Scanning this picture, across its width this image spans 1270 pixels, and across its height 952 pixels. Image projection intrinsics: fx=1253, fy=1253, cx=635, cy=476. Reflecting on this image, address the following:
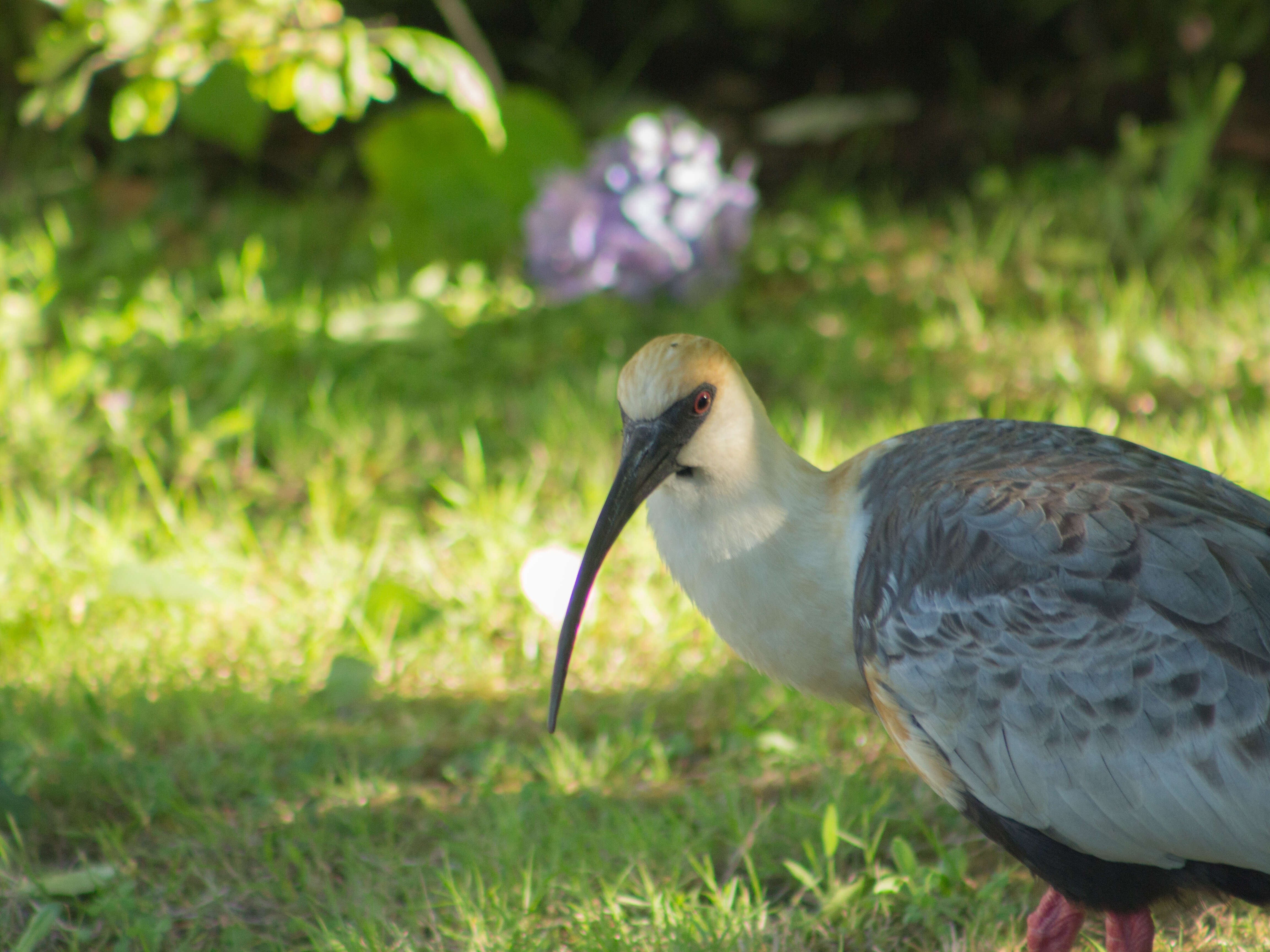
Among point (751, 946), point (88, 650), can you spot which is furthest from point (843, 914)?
point (88, 650)

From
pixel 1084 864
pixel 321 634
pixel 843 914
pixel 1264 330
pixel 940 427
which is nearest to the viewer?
pixel 1084 864

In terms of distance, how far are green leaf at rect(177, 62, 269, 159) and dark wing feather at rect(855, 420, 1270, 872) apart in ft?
13.0

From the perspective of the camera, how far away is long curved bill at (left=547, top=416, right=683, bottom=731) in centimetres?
248

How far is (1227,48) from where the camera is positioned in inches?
234

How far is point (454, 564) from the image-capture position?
370 centimetres

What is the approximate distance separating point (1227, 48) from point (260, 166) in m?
4.76

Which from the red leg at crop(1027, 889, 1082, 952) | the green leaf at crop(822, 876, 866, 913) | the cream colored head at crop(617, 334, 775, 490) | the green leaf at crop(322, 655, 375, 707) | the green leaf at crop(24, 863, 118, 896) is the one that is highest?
the cream colored head at crop(617, 334, 775, 490)

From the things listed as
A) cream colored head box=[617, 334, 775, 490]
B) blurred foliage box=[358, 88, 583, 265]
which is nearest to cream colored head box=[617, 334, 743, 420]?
cream colored head box=[617, 334, 775, 490]

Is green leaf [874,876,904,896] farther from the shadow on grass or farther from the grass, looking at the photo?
the shadow on grass

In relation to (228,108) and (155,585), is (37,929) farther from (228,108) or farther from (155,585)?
(228,108)

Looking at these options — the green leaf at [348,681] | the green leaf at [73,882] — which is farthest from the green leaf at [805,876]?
the green leaf at [73,882]

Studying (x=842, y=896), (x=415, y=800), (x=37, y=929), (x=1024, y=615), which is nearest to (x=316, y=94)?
(x=415, y=800)

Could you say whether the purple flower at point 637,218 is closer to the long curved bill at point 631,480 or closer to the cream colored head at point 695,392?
the cream colored head at point 695,392

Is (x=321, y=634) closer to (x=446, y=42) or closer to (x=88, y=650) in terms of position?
(x=88, y=650)
